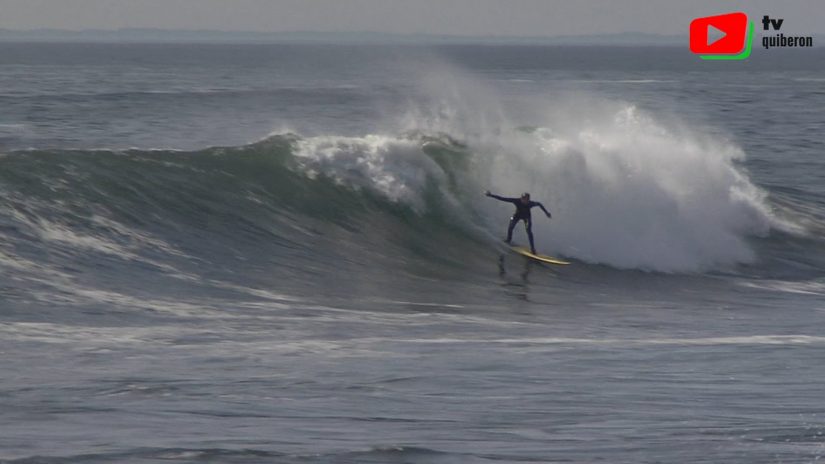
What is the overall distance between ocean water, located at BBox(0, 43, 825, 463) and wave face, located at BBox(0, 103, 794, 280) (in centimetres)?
6

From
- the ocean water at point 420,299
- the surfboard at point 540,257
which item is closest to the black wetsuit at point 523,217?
the surfboard at point 540,257

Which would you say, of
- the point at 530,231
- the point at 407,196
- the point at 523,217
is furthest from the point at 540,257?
the point at 407,196

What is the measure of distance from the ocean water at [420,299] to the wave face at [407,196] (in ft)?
0.18

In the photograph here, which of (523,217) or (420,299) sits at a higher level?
(523,217)

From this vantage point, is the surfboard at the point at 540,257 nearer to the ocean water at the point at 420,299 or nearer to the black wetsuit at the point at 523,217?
the black wetsuit at the point at 523,217

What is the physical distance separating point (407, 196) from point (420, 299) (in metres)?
6.27

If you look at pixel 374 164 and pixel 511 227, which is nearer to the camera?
pixel 511 227

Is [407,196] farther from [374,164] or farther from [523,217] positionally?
[523,217]

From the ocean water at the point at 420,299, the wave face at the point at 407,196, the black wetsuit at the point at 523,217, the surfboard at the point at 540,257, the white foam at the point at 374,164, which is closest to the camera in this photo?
the ocean water at the point at 420,299

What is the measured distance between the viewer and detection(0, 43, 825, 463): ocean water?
9.77 m

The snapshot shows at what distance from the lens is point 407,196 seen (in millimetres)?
24078

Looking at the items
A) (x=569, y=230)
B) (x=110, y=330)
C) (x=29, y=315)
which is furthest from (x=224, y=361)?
(x=569, y=230)

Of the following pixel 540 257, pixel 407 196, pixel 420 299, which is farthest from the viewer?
pixel 407 196

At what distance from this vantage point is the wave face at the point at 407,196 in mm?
19438
